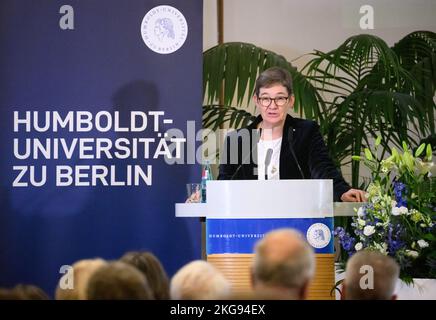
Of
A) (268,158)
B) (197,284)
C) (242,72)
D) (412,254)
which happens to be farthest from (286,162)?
(197,284)

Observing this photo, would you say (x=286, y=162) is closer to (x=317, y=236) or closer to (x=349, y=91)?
(x=317, y=236)

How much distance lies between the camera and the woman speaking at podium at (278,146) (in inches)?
158

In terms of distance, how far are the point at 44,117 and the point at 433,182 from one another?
83.3 inches

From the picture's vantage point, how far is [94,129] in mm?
4535

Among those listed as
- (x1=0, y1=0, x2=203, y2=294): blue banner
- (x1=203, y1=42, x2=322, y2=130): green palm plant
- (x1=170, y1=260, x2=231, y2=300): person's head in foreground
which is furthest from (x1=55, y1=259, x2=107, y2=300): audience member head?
(x1=203, y1=42, x2=322, y2=130): green palm plant

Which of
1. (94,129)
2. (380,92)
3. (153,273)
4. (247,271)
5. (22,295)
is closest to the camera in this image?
(22,295)

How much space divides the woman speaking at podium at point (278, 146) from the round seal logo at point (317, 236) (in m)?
0.45

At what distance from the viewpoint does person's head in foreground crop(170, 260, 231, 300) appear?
1.65 m

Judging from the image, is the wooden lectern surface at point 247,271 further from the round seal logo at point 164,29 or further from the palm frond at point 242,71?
the palm frond at point 242,71

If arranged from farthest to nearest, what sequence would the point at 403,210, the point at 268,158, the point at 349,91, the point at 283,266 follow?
the point at 349,91 → the point at 268,158 → the point at 403,210 → the point at 283,266

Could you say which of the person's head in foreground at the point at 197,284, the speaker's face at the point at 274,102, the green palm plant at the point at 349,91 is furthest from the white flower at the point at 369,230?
the person's head in foreground at the point at 197,284

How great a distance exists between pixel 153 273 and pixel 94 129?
2770mm

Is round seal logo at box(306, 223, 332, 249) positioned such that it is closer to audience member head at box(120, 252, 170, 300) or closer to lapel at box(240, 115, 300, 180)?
lapel at box(240, 115, 300, 180)

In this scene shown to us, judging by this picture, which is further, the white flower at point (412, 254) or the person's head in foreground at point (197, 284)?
the white flower at point (412, 254)
